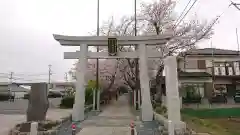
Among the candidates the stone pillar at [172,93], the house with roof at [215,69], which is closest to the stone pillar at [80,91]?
the stone pillar at [172,93]

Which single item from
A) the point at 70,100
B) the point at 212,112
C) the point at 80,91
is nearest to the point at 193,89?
the point at 212,112

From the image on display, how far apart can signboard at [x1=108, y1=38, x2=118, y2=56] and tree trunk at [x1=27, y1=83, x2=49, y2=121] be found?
20.3ft

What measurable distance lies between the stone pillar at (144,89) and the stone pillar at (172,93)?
7503mm

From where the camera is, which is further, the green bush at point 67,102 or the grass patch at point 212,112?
the green bush at point 67,102

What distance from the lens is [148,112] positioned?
712 inches

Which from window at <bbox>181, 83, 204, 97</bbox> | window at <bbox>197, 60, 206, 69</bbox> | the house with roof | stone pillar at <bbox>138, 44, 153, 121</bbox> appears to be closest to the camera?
stone pillar at <bbox>138, 44, 153, 121</bbox>

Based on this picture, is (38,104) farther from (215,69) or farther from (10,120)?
(215,69)

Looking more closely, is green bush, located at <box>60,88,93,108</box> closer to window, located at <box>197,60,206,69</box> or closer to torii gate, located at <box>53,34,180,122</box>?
torii gate, located at <box>53,34,180,122</box>

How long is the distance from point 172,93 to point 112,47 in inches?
342

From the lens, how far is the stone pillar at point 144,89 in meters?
18.1

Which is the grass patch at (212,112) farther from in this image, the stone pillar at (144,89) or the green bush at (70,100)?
the green bush at (70,100)

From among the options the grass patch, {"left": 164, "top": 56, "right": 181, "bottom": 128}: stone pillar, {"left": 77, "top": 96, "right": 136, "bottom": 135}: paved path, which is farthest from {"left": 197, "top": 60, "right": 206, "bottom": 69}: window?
{"left": 164, "top": 56, "right": 181, "bottom": 128}: stone pillar

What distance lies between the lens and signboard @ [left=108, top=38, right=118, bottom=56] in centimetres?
1855

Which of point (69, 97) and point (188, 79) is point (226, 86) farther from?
point (69, 97)
